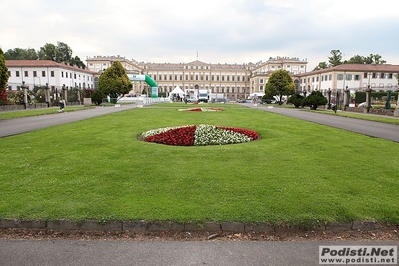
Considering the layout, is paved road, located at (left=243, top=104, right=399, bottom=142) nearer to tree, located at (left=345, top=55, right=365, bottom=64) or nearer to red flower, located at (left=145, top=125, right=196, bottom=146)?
red flower, located at (left=145, top=125, right=196, bottom=146)

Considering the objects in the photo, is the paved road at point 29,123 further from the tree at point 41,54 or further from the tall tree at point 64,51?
the tall tree at point 64,51

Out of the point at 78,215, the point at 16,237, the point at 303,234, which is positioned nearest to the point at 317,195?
the point at 303,234

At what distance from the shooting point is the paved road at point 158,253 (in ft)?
11.1

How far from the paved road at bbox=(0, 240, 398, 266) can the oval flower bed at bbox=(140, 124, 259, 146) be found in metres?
6.34

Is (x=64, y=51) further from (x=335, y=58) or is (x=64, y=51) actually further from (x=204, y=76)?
(x=335, y=58)

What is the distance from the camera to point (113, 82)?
166ft

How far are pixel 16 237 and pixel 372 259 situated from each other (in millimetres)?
4680

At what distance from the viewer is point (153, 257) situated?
348cm

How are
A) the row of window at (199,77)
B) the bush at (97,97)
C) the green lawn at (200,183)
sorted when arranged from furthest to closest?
the row of window at (199,77) → the bush at (97,97) → the green lawn at (200,183)

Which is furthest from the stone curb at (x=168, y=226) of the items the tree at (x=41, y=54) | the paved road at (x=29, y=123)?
the tree at (x=41, y=54)

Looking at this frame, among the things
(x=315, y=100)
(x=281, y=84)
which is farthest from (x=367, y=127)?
(x=281, y=84)

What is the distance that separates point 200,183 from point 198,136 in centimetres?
520

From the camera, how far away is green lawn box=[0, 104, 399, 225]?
14.3ft

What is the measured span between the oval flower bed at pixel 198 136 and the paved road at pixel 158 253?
Result: 6.34 m
